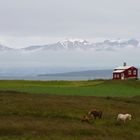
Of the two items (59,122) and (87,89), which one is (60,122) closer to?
(59,122)

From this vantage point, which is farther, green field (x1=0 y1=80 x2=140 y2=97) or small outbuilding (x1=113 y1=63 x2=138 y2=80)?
small outbuilding (x1=113 y1=63 x2=138 y2=80)

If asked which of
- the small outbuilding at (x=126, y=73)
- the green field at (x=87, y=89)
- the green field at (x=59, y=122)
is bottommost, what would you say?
the green field at (x=59, y=122)

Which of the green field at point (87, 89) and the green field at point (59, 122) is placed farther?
the green field at point (87, 89)

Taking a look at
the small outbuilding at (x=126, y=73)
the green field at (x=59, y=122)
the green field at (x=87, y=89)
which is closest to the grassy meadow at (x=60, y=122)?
the green field at (x=59, y=122)

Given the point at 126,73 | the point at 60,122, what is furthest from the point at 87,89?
the point at 126,73

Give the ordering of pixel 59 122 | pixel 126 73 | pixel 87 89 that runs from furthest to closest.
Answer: pixel 126 73 → pixel 87 89 → pixel 59 122

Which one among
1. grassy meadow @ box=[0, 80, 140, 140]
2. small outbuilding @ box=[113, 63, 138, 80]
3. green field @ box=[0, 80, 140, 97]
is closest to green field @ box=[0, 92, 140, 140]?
grassy meadow @ box=[0, 80, 140, 140]

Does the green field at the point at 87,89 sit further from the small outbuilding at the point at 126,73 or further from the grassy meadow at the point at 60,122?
the small outbuilding at the point at 126,73

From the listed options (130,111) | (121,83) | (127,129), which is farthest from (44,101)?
(121,83)

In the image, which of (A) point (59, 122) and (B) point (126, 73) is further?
(B) point (126, 73)

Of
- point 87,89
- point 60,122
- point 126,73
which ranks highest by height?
point 126,73

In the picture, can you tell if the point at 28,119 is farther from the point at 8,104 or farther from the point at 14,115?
the point at 8,104

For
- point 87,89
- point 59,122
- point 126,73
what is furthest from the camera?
point 126,73

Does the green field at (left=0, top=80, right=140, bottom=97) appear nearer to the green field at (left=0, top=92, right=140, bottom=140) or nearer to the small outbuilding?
the green field at (left=0, top=92, right=140, bottom=140)
